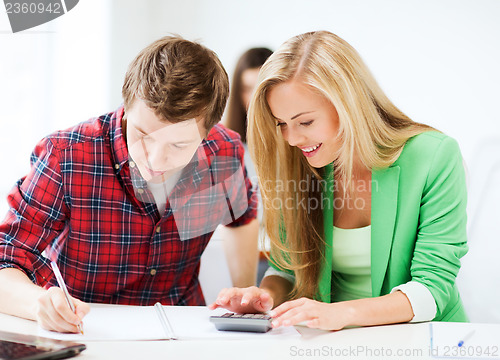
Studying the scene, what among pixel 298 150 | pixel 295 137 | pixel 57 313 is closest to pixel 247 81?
pixel 298 150

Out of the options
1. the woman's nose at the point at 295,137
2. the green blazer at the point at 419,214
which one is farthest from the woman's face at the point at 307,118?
the green blazer at the point at 419,214

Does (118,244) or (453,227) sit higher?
(453,227)

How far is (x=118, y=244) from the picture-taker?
1260 mm

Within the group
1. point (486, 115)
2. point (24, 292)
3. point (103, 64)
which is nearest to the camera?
point (24, 292)

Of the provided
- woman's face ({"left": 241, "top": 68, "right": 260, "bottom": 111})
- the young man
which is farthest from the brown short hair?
woman's face ({"left": 241, "top": 68, "right": 260, "bottom": 111})

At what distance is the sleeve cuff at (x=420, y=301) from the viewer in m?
1.03

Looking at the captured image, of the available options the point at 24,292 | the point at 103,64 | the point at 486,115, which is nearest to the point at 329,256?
the point at 24,292

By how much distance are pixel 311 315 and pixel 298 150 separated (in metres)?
0.46

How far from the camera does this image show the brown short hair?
3.58 feet

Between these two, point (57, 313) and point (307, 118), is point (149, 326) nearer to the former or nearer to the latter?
point (57, 313)

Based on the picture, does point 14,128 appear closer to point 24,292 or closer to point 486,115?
point 24,292

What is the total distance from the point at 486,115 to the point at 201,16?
1528 mm

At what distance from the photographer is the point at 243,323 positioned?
96cm

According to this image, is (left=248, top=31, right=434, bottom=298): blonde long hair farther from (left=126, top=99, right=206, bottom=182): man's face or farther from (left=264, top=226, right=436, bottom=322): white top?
(left=126, top=99, right=206, bottom=182): man's face
